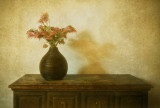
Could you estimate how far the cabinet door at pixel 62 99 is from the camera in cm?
140

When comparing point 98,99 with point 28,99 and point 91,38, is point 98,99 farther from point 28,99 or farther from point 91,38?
A: point 91,38

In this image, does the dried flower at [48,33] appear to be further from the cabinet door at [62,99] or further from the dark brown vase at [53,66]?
the cabinet door at [62,99]

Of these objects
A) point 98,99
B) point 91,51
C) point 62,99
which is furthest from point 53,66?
point 91,51

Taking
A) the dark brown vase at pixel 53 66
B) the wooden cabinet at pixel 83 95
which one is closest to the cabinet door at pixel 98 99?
the wooden cabinet at pixel 83 95

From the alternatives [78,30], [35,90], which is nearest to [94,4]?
[78,30]

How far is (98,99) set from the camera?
4.63ft

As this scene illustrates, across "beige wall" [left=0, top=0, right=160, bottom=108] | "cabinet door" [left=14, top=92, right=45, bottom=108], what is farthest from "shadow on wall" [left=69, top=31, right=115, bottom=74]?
"cabinet door" [left=14, top=92, right=45, bottom=108]

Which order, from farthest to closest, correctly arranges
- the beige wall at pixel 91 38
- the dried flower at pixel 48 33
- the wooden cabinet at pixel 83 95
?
the beige wall at pixel 91 38
the dried flower at pixel 48 33
the wooden cabinet at pixel 83 95

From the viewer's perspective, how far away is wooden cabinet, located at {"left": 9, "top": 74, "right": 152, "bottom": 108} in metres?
1.38

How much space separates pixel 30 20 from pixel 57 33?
2.05ft

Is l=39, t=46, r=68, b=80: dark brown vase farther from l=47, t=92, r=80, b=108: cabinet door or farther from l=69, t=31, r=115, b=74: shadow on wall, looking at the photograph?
l=69, t=31, r=115, b=74: shadow on wall

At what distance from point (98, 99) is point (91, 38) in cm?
85

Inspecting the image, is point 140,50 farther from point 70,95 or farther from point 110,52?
point 70,95

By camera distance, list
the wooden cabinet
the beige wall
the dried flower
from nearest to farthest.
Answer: the wooden cabinet < the dried flower < the beige wall
